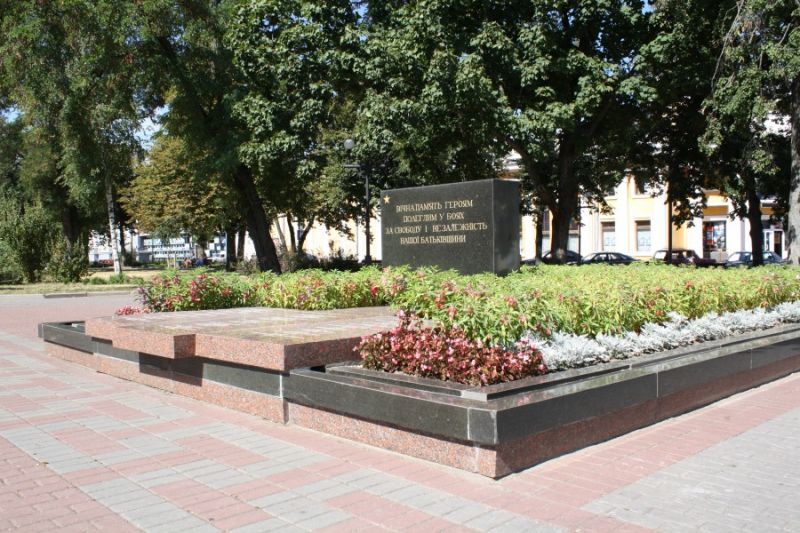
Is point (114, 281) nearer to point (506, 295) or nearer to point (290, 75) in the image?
point (290, 75)

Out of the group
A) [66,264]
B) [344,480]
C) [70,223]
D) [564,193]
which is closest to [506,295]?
[344,480]

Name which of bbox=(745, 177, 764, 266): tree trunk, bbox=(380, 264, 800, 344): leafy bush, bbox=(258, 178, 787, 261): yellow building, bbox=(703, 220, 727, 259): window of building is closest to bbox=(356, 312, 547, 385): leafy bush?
bbox=(380, 264, 800, 344): leafy bush

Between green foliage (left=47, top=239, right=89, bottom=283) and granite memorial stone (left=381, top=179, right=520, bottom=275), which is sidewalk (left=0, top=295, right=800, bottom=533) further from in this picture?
green foliage (left=47, top=239, right=89, bottom=283)

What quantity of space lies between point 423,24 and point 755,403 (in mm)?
17626

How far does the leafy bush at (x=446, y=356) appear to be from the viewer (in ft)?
19.2

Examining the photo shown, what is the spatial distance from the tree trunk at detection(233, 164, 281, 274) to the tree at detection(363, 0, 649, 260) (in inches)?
311

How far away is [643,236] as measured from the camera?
55500 mm

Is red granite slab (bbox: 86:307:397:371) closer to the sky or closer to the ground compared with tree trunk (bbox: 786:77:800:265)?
closer to the ground

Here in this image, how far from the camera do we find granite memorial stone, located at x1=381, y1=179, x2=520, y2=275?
12.8 m

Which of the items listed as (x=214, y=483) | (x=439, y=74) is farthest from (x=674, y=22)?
(x=214, y=483)

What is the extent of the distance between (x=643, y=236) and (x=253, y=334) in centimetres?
5229

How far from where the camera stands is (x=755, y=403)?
7781 millimetres

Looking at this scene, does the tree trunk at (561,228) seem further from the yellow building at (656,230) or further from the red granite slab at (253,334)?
the yellow building at (656,230)

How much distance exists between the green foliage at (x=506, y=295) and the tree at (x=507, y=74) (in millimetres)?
9451
